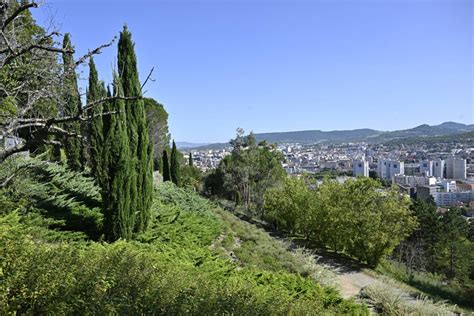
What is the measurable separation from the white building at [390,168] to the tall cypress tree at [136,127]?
103022mm

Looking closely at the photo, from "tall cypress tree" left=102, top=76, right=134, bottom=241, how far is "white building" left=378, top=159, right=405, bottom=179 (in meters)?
104

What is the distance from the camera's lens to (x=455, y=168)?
335 ft

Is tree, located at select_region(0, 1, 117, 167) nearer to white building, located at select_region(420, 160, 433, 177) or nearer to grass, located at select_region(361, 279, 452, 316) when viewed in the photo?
grass, located at select_region(361, 279, 452, 316)

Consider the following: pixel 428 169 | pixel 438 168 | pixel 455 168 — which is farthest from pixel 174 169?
pixel 428 169

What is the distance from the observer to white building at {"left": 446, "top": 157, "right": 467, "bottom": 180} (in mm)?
99206

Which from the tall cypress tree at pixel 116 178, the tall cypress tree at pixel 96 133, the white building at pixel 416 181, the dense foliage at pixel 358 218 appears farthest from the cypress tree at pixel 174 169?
the white building at pixel 416 181

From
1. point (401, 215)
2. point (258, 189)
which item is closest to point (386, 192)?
A: point (401, 215)

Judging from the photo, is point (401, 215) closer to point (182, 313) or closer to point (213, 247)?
point (213, 247)

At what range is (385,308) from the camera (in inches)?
303

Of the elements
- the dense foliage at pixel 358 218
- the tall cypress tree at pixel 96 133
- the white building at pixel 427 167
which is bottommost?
the white building at pixel 427 167

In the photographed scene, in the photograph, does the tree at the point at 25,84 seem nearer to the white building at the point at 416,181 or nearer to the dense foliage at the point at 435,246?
the dense foliage at the point at 435,246

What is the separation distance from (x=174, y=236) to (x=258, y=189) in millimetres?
21156

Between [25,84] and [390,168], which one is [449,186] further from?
[25,84]

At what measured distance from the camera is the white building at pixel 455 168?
99.2 metres
